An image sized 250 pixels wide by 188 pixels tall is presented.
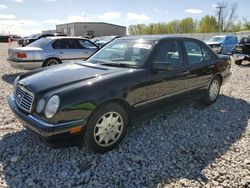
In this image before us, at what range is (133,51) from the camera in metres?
4.25

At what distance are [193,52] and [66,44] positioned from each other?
5655 mm

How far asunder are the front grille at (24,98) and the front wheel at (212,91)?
369 cm

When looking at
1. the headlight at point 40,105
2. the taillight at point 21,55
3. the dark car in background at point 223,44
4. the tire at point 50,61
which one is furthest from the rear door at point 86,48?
the dark car in background at point 223,44

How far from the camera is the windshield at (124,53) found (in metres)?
4.04

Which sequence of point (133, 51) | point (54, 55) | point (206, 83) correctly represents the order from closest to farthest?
1. point (133, 51)
2. point (206, 83)
3. point (54, 55)

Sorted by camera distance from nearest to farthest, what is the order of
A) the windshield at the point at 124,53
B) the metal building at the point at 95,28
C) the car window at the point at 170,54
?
the windshield at the point at 124,53
the car window at the point at 170,54
the metal building at the point at 95,28

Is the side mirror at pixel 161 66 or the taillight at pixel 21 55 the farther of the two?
the taillight at pixel 21 55

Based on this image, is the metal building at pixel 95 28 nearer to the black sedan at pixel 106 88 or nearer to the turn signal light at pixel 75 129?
the black sedan at pixel 106 88

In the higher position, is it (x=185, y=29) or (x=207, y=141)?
(x=185, y=29)

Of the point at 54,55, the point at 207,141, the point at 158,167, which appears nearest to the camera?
the point at 158,167

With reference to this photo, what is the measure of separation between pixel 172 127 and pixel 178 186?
1628mm

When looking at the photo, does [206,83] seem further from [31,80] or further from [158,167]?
[31,80]

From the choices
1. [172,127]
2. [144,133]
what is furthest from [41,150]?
[172,127]

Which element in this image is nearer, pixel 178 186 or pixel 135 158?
pixel 178 186
